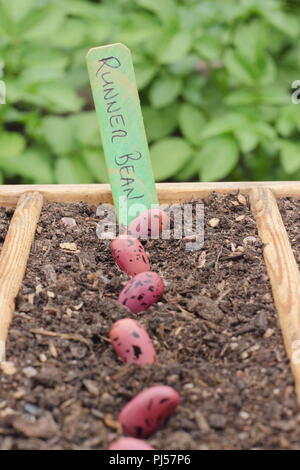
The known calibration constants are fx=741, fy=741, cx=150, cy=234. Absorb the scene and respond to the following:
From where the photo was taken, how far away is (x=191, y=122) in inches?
99.1

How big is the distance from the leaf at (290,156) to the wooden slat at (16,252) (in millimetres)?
948

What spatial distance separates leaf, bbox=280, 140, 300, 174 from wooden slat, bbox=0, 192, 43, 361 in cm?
95

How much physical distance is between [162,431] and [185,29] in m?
1.63

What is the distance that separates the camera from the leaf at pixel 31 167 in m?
2.42

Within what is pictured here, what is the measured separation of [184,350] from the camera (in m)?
1.14

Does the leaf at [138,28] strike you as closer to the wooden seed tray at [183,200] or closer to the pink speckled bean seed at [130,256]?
the wooden seed tray at [183,200]

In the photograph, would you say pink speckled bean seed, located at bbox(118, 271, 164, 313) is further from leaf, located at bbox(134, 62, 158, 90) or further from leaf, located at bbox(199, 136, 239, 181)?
leaf, located at bbox(134, 62, 158, 90)

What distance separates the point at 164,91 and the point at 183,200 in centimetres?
103

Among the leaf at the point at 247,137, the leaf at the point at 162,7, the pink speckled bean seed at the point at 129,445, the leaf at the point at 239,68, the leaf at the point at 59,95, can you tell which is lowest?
the pink speckled bean seed at the point at 129,445

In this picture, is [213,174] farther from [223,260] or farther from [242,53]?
[223,260]

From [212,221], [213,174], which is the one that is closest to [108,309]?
[212,221]

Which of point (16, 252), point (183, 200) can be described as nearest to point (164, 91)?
point (183, 200)

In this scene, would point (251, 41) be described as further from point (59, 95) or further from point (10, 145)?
point (10, 145)

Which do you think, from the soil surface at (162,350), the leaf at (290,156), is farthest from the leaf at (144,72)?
the soil surface at (162,350)
